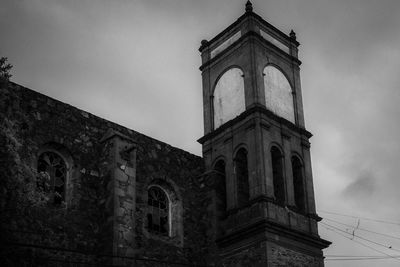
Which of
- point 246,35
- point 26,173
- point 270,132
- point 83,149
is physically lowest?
point 26,173

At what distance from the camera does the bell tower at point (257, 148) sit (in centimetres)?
2117

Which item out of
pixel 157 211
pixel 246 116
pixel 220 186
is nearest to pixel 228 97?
pixel 246 116

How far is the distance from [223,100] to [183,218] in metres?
5.02

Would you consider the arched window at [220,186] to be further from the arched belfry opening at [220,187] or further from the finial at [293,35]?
the finial at [293,35]

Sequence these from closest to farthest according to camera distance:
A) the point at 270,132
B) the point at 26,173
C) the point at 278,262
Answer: the point at 26,173
the point at 278,262
the point at 270,132

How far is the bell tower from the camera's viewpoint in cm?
2117

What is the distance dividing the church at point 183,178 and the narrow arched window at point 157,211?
4cm

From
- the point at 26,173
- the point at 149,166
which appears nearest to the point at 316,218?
the point at 149,166

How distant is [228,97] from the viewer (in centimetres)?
2428

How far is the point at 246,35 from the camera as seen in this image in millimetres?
24141

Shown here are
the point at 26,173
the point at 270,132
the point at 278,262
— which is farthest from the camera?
the point at 270,132

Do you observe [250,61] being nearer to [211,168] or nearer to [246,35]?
[246,35]

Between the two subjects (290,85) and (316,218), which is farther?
(290,85)

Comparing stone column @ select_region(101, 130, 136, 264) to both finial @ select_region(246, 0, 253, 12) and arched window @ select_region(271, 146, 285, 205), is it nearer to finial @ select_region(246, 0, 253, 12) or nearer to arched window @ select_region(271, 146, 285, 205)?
arched window @ select_region(271, 146, 285, 205)
